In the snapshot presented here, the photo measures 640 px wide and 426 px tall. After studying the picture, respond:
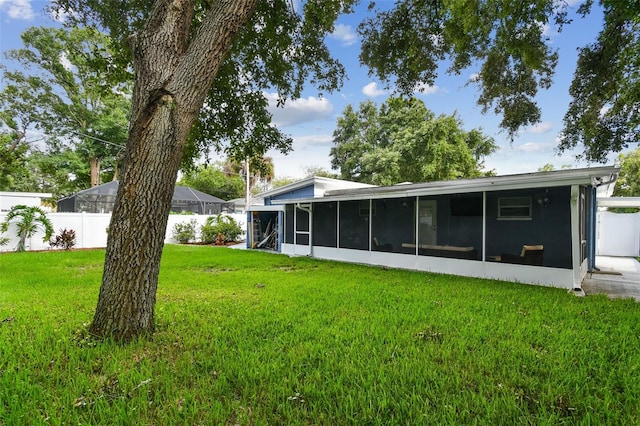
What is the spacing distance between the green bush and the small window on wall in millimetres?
13691

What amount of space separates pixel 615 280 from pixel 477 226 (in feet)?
10.6

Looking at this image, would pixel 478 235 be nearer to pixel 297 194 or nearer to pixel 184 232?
pixel 297 194

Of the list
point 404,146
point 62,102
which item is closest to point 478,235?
point 404,146

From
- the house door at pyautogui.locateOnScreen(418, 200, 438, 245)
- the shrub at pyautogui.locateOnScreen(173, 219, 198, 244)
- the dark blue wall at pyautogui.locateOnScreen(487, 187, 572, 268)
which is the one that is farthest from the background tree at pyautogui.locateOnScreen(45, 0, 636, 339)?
the shrub at pyautogui.locateOnScreen(173, 219, 198, 244)

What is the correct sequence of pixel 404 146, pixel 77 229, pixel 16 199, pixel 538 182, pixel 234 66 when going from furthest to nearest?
pixel 404 146, pixel 16 199, pixel 77 229, pixel 538 182, pixel 234 66

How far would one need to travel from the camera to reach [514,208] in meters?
7.28

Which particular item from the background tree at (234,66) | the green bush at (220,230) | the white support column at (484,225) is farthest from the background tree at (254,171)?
the white support column at (484,225)

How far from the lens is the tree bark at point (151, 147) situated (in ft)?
10.3

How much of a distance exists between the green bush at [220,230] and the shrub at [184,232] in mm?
521

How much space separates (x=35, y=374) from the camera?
8.61 feet

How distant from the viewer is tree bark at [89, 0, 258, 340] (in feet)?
10.3

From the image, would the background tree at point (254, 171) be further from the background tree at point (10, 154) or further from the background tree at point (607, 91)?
the background tree at point (10, 154)

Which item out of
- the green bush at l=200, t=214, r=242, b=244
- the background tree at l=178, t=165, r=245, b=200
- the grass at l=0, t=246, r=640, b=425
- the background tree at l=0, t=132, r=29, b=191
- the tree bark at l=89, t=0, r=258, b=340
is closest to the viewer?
the grass at l=0, t=246, r=640, b=425

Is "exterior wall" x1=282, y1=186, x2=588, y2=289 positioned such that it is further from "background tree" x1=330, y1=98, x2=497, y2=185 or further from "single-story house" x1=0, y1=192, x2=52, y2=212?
"single-story house" x1=0, y1=192, x2=52, y2=212
